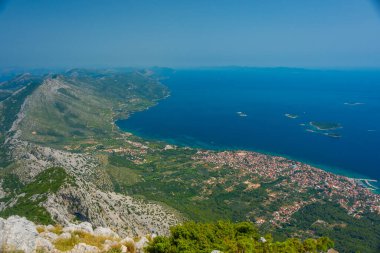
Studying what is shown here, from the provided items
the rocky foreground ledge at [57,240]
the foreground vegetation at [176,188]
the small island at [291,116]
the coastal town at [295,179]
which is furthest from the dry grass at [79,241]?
the small island at [291,116]

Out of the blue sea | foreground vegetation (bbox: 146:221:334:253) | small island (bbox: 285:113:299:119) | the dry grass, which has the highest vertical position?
the dry grass

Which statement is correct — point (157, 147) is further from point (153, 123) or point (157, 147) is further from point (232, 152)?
point (153, 123)

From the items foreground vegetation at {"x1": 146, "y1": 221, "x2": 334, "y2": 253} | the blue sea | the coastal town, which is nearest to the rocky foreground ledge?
foreground vegetation at {"x1": 146, "y1": 221, "x2": 334, "y2": 253}

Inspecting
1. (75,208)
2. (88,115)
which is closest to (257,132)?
(88,115)

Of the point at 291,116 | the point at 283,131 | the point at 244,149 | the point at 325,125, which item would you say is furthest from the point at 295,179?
the point at 291,116

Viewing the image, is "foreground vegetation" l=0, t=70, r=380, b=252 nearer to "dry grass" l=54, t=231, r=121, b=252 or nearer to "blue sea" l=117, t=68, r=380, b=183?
"dry grass" l=54, t=231, r=121, b=252
